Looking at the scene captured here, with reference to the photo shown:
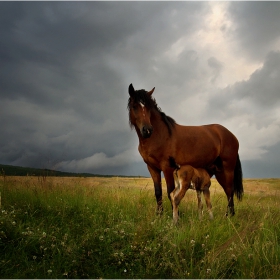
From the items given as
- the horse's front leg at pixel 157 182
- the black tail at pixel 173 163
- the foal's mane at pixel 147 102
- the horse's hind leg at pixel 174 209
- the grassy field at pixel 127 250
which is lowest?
the grassy field at pixel 127 250

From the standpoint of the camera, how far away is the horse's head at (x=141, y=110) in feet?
24.2

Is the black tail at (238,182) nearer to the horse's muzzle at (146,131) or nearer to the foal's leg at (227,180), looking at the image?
the foal's leg at (227,180)

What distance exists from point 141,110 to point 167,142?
3.78ft

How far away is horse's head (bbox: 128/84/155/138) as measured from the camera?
24.2ft

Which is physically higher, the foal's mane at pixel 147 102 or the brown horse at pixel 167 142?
the foal's mane at pixel 147 102

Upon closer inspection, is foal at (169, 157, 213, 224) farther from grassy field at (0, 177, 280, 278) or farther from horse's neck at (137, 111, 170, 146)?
grassy field at (0, 177, 280, 278)

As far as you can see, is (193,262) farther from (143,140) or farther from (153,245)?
(143,140)

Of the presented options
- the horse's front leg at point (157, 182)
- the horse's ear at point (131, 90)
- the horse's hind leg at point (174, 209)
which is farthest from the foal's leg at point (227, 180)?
the horse's ear at point (131, 90)

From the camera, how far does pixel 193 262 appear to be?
17.6ft

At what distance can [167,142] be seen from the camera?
26.1 feet

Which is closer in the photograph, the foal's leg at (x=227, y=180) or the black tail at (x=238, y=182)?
the foal's leg at (x=227, y=180)

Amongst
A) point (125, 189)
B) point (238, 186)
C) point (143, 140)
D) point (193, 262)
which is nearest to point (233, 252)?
point (193, 262)

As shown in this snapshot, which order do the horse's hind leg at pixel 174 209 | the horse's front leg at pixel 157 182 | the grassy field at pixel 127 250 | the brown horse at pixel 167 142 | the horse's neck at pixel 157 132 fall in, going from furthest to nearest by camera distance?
1. the horse's front leg at pixel 157 182
2. the horse's neck at pixel 157 132
3. the brown horse at pixel 167 142
4. the horse's hind leg at pixel 174 209
5. the grassy field at pixel 127 250

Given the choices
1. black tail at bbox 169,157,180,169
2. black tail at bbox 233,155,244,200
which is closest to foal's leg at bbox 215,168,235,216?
black tail at bbox 233,155,244,200
